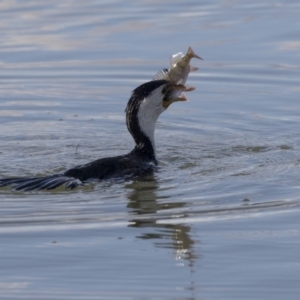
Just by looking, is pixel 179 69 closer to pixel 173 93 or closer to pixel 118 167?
pixel 173 93

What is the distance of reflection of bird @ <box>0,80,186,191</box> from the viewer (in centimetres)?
1053

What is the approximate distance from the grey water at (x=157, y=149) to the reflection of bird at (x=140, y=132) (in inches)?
7.9

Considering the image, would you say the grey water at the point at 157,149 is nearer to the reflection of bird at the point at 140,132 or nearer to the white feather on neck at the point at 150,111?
the reflection of bird at the point at 140,132

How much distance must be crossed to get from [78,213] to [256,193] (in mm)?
1704

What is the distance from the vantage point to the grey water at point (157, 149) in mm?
7449

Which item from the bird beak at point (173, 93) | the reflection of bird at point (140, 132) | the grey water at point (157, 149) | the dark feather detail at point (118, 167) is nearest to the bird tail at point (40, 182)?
the dark feather detail at point (118, 167)

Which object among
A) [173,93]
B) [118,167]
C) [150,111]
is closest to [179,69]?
[173,93]

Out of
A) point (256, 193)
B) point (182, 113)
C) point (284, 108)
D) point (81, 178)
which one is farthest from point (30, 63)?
point (256, 193)

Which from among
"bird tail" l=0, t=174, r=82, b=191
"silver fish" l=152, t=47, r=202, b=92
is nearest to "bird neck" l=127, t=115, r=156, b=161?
"silver fish" l=152, t=47, r=202, b=92

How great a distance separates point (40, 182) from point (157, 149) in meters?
2.37

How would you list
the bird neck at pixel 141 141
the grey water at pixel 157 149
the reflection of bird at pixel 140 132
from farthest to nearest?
1. the bird neck at pixel 141 141
2. the reflection of bird at pixel 140 132
3. the grey water at pixel 157 149

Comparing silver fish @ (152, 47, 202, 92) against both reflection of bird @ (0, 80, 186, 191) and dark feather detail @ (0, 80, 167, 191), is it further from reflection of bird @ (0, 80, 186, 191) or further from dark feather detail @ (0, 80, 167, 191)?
dark feather detail @ (0, 80, 167, 191)

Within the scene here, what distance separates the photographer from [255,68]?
1541 centimetres

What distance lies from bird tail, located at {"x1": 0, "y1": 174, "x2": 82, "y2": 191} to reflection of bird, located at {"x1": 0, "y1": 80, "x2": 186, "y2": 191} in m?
0.25
